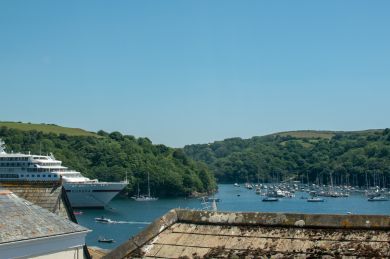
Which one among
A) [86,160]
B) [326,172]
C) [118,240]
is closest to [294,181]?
[326,172]

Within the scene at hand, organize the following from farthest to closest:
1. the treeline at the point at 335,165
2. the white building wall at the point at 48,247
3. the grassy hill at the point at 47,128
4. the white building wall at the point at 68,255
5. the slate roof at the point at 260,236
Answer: the treeline at the point at 335,165, the grassy hill at the point at 47,128, the white building wall at the point at 68,255, the white building wall at the point at 48,247, the slate roof at the point at 260,236

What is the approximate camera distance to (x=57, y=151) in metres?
130

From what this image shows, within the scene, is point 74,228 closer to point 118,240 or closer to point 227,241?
point 227,241

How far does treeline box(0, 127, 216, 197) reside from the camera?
126m

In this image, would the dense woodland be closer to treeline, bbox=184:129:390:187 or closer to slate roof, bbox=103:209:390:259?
treeline, bbox=184:129:390:187

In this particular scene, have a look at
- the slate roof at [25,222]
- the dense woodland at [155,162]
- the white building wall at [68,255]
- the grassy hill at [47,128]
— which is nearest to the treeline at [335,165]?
the dense woodland at [155,162]

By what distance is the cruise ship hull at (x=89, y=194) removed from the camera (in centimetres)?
9494

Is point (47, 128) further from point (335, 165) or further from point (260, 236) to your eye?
point (260, 236)

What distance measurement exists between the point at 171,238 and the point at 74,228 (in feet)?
18.2

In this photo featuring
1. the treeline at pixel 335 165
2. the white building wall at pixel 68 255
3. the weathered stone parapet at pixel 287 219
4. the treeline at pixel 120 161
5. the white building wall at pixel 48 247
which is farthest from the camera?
the treeline at pixel 335 165

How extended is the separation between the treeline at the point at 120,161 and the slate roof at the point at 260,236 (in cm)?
11946

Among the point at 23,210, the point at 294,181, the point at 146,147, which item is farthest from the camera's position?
the point at 294,181

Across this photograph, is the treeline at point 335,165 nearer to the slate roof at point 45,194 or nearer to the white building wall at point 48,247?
the slate roof at point 45,194

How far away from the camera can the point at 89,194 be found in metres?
95.1
